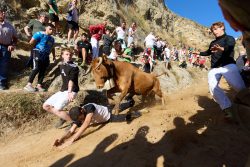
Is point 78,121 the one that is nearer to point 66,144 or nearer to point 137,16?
point 66,144


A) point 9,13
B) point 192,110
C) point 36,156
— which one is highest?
point 9,13

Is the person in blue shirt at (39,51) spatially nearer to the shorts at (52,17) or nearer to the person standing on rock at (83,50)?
the person standing on rock at (83,50)

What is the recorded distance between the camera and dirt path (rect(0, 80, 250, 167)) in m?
5.87

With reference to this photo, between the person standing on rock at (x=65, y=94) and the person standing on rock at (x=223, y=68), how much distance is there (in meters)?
3.36

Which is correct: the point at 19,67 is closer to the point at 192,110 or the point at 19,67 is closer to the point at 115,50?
the point at 115,50

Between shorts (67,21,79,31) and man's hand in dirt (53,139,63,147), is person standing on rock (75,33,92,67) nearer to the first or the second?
shorts (67,21,79,31)

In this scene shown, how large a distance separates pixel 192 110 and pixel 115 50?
455 centimetres

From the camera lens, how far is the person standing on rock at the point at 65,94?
7562mm

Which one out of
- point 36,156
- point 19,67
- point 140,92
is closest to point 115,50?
point 140,92

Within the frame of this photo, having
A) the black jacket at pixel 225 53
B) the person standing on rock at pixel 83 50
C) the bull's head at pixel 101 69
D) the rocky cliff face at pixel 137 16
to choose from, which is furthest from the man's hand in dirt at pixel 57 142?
the rocky cliff face at pixel 137 16

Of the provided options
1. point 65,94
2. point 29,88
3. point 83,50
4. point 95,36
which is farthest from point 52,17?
point 65,94

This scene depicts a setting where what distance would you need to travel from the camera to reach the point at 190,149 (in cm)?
618

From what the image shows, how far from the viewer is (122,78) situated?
9414 millimetres

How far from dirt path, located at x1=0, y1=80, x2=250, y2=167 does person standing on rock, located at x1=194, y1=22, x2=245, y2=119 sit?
73 cm
